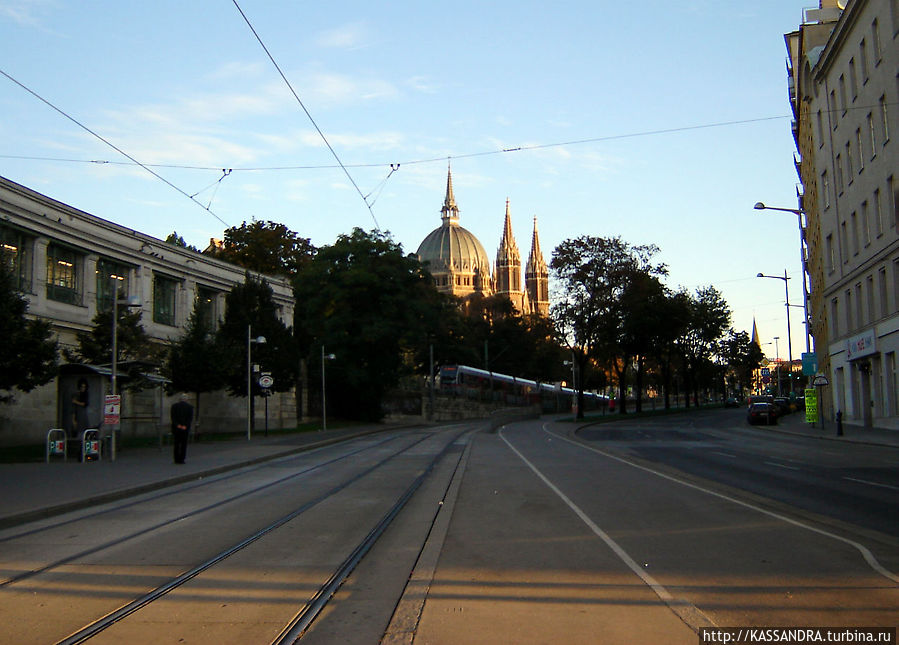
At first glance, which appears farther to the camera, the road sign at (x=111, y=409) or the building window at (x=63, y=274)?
the building window at (x=63, y=274)

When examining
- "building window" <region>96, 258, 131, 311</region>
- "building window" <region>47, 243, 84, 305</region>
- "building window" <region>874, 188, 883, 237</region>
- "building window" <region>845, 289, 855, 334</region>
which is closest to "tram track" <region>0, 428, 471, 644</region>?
"building window" <region>47, 243, 84, 305</region>

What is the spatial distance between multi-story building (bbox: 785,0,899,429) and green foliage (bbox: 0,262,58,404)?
30.9 meters

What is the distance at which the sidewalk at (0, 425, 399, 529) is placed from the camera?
42.8 ft

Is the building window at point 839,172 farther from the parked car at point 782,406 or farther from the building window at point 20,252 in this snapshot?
the building window at point 20,252

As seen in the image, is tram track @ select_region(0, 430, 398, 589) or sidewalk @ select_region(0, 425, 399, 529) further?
sidewalk @ select_region(0, 425, 399, 529)

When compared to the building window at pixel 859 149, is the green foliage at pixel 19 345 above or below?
below

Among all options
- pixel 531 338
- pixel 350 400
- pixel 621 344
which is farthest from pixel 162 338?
pixel 531 338

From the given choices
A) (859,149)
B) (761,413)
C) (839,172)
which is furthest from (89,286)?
(761,413)

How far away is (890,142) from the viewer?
35.1 meters

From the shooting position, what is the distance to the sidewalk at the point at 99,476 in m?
13.0

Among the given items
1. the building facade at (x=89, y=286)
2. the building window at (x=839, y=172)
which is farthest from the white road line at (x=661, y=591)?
the building window at (x=839, y=172)

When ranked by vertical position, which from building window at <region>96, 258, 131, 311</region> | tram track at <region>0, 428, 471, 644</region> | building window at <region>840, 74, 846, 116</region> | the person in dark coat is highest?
building window at <region>840, 74, 846, 116</region>

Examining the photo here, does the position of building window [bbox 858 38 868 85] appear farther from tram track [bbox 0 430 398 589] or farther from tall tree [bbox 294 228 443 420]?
tall tree [bbox 294 228 443 420]

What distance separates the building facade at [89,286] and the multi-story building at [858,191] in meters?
29.0
